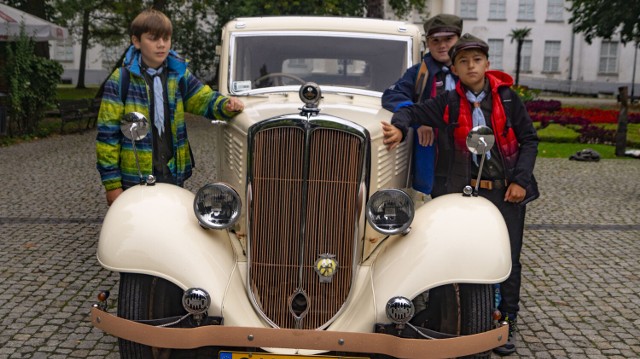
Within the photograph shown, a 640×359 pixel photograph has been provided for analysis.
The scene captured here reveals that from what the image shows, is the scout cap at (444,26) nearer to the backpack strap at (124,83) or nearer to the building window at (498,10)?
the backpack strap at (124,83)

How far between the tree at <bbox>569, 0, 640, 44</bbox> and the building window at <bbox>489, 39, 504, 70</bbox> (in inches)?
776

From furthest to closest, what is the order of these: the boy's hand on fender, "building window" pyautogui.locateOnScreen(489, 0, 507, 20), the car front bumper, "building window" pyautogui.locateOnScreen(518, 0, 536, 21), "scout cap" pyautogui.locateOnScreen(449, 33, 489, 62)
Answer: "building window" pyautogui.locateOnScreen(518, 0, 536, 21), "building window" pyautogui.locateOnScreen(489, 0, 507, 20), the boy's hand on fender, "scout cap" pyautogui.locateOnScreen(449, 33, 489, 62), the car front bumper

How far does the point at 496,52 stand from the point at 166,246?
4905 cm

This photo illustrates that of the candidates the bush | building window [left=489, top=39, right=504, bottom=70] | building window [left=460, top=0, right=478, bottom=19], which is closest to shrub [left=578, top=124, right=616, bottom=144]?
the bush

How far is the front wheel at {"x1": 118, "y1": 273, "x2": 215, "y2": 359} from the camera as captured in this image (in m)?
3.23

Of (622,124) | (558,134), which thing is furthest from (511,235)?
(558,134)

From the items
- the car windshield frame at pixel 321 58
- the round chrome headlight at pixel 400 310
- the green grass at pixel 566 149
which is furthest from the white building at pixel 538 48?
the round chrome headlight at pixel 400 310

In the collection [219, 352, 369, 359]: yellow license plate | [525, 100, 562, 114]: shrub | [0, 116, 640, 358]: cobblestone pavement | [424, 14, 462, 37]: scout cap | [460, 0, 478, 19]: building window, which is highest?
[460, 0, 478, 19]: building window

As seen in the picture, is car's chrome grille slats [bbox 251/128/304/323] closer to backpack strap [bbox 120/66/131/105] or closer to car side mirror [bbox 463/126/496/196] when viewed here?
car side mirror [bbox 463/126/496/196]

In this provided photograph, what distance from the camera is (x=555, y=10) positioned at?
48750mm

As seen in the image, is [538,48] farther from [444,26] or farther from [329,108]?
[329,108]

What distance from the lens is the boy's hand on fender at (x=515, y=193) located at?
148 inches

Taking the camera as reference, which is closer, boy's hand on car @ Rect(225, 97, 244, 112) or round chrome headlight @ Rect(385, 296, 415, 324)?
round chrome headlight @ Rect(385, 296, 415, 324)

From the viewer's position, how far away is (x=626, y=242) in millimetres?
6938
